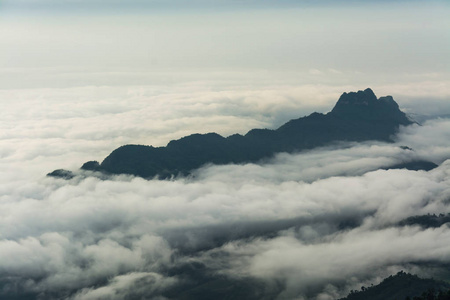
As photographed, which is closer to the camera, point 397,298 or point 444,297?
point 444,297
